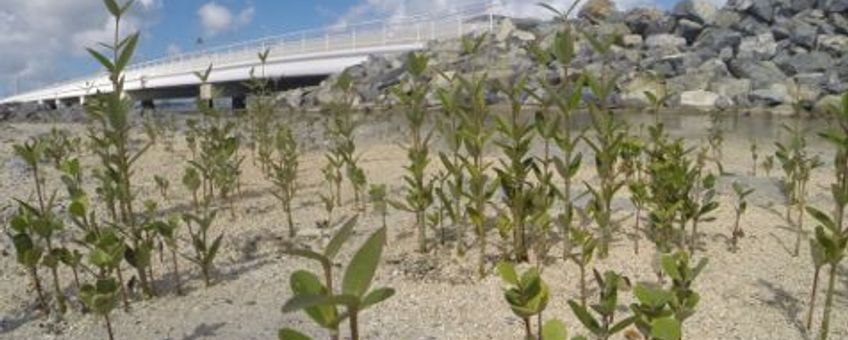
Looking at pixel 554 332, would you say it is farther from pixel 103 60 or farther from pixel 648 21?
pixel 648 21

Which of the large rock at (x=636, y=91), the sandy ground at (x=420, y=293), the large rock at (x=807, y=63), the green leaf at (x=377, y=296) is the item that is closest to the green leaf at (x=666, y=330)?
the green leaf at (x=377, y=296)

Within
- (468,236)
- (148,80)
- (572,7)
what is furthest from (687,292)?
(148,80)

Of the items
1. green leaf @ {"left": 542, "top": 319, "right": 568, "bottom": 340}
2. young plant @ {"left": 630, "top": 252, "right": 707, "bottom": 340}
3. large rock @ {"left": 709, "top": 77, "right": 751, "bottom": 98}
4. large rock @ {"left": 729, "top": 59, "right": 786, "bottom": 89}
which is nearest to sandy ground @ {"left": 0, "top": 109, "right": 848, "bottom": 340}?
young plant @ {"left": 630, "top": 252, "right": 707, "bottom": 340}

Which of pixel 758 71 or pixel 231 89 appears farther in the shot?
pixel 231 89

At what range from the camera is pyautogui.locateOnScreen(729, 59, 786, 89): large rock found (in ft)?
66.4

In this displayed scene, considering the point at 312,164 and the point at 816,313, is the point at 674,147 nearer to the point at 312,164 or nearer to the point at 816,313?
the point at 816,313

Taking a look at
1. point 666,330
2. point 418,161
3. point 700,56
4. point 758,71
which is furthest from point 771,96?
point 666,330

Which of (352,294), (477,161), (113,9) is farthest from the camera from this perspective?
(477,161)

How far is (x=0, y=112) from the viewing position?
28703 millimetres

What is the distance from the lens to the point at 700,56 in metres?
23.2

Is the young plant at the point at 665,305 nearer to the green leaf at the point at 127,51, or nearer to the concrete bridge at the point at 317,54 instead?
the green leaf at the point at 127,51

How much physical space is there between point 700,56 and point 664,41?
279 cm

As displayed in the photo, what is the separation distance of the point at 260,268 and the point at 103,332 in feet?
3.49

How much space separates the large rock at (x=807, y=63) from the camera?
20750 mm
